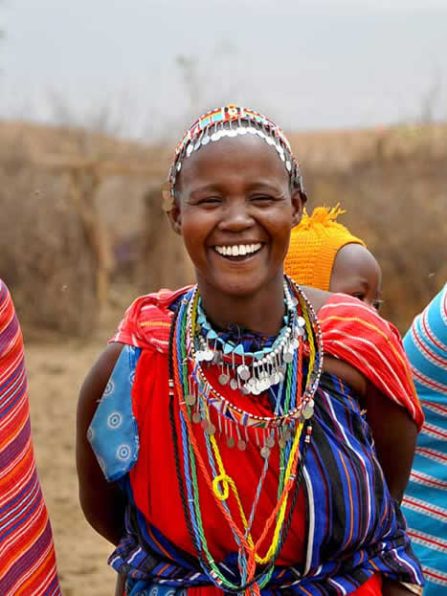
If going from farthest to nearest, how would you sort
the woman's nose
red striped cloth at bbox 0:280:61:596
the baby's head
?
the baby's head < red striped cloth at bbox 0:280:61:596 < the woman's nose

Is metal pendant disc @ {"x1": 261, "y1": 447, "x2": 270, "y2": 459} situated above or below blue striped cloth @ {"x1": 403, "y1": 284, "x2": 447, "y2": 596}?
above

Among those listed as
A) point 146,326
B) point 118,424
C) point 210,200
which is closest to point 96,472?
point 118,424

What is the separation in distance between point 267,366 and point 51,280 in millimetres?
10970

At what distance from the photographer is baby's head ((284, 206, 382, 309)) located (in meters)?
3.63

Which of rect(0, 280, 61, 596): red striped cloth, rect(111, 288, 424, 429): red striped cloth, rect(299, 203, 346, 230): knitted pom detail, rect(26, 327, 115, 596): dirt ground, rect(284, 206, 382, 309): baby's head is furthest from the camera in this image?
rect(26, 327, 115, 596): dirt ground

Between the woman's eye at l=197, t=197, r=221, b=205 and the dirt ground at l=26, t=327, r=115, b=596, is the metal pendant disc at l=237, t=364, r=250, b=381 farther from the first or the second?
the dirt ground at l=26, t=327, r=115, b=596

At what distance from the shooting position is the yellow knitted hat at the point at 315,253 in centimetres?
365

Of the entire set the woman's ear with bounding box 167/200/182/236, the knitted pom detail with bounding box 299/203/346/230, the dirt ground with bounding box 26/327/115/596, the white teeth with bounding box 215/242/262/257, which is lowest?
the dirt ground with bounding box 26/327/115/596

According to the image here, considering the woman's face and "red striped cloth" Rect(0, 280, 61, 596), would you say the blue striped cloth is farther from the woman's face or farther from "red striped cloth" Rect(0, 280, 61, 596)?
"red striped cloth" Rect(0, 280, 61, 596)

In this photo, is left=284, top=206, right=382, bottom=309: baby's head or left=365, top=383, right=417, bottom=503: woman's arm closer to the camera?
left=365, top=383, right=417, bottom=503: woman's arm

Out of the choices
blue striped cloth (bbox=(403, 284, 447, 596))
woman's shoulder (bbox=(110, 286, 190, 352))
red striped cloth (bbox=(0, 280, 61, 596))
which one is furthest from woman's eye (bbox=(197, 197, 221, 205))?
blue striped cloth (bbox=(403, 284, 447, 596))

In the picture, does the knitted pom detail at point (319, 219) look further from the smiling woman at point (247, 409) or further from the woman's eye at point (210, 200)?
the woman's eye at point (210, 200)

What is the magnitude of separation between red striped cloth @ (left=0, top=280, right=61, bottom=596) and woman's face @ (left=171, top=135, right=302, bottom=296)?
702mm

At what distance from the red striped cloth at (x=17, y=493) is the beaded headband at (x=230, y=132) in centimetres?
70
